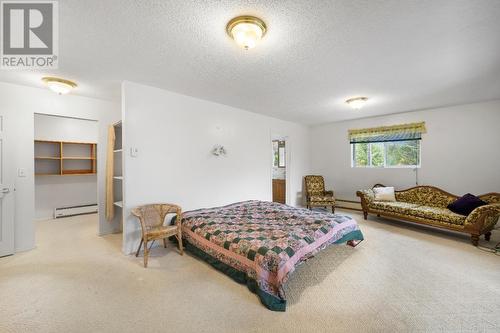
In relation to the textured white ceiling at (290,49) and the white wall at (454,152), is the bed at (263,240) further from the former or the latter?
the white wall at (454,152)

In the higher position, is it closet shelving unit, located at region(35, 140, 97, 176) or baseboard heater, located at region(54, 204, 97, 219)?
closet shelving unit, located at region(35, 140, 97, 176)

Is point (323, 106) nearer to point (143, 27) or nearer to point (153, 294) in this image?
point (143, 27)

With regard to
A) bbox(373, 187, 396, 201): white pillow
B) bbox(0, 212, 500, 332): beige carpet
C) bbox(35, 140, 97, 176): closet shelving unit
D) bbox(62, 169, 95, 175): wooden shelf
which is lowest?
bbox(0, 212, 500, 332): beige carpet

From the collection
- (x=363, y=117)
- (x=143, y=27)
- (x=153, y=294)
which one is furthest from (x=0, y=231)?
(x=363, y=117)

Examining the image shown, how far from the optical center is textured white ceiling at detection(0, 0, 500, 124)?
1650 millimetres

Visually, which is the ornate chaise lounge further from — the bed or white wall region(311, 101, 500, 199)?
the bed

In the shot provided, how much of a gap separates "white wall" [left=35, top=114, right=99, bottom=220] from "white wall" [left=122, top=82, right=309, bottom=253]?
225 cm

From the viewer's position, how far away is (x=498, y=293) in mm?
A: 2021

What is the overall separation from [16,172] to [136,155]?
5.77ft

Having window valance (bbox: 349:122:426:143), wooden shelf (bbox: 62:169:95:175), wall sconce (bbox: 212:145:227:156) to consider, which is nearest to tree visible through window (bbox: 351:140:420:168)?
window valance (bbox: 349:122:426:143)

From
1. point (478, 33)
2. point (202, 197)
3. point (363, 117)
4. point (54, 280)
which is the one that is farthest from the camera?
point (363, 117)

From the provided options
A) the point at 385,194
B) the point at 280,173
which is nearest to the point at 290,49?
the point at 385,194

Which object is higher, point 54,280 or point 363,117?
point 363,117

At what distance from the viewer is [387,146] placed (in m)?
5.27
